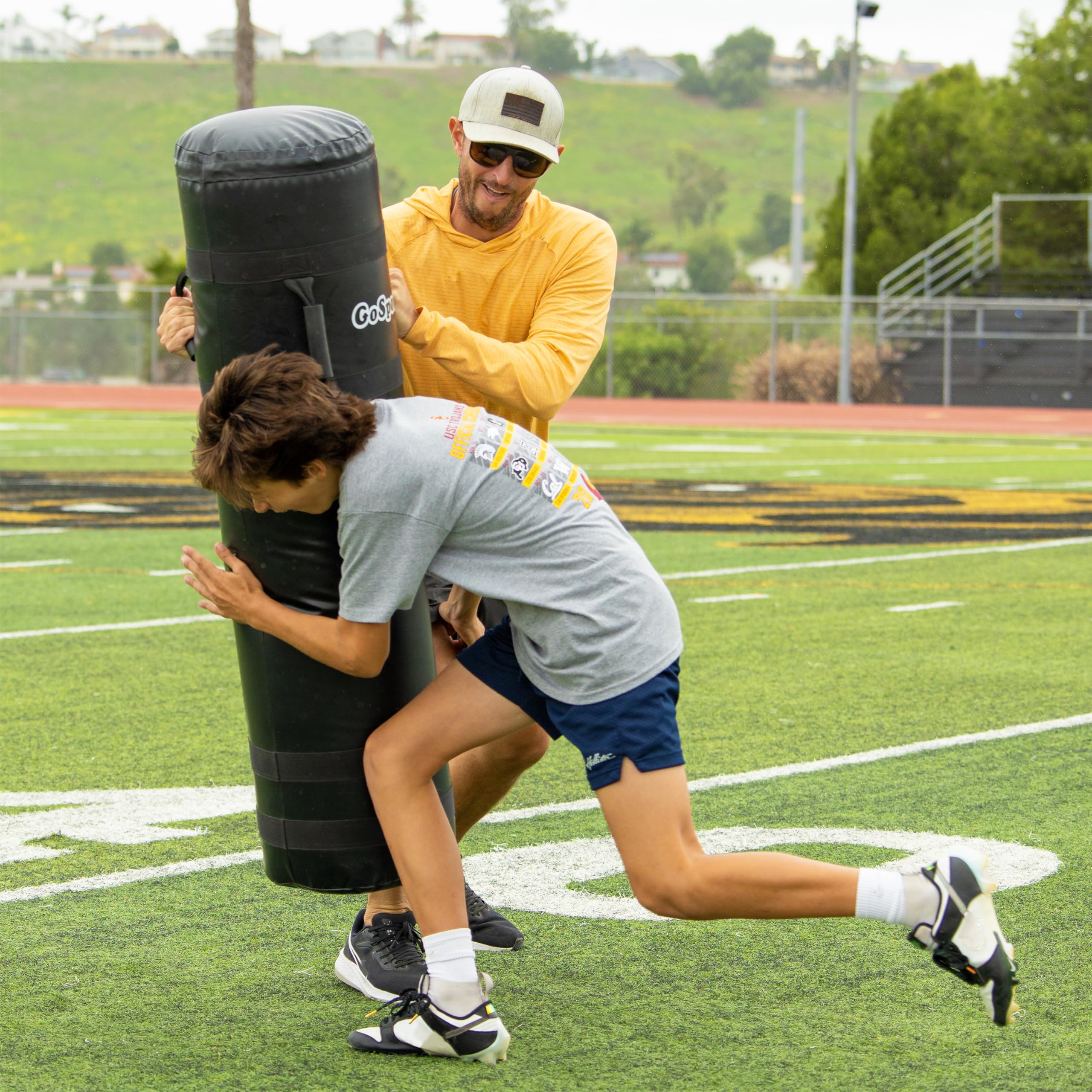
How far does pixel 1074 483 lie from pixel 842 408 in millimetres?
15472

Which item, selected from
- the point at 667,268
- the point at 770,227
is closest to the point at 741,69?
A: the point at 770,227

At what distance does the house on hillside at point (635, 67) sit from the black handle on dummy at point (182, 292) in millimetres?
186672

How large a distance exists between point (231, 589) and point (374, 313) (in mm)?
647

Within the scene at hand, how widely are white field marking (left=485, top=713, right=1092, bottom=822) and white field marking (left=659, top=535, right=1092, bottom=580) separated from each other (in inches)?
156

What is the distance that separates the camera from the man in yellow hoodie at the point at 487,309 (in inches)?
148

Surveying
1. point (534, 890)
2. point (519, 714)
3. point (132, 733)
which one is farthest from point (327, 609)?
point (132, 733)

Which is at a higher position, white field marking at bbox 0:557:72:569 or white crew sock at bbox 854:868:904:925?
white crew sock at bbox 854:868:904:925

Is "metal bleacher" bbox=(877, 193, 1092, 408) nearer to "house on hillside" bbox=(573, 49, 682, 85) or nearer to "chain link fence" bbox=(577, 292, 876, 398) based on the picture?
"chain link fence" bbox=(577, 292, 876, 398)

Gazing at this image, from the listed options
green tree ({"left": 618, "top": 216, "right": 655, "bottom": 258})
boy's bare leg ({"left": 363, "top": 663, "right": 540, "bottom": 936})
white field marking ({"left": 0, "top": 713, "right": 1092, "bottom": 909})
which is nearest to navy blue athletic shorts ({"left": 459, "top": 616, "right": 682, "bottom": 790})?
boy's bare leg ({"left": 363, "top": 663, "right": 540, "bottom": 936})

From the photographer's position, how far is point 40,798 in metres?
5.29

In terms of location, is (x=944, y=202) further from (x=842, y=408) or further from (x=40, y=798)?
(x=40, y=798)

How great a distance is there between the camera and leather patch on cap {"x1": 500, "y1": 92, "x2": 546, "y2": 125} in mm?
3791

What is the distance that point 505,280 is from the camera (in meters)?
4.05

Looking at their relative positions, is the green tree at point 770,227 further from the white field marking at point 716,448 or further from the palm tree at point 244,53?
the white field marking at point 716,448
